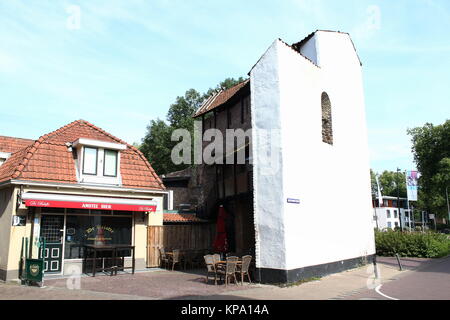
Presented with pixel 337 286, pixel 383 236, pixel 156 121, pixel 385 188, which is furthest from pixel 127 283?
pixel 385 188

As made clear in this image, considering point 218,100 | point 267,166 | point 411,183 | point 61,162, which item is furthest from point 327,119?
point 411,183

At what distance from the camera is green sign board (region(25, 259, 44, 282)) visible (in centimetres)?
1088

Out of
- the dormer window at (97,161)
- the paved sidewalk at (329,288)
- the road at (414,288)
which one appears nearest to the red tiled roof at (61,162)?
the dormer window at (97,161)

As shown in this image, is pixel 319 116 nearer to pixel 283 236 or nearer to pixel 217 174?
pixel 283 236

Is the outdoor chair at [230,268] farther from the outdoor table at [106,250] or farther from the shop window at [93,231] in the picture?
the shop window at [93,231]

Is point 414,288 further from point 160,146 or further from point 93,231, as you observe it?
point 160,146

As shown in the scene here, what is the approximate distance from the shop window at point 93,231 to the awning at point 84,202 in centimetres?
95

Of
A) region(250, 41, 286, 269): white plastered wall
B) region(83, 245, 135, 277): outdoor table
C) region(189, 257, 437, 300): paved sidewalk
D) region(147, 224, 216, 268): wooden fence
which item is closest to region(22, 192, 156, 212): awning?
region(83, 245, 135, 277): outdoor table

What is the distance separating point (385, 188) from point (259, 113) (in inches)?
3087

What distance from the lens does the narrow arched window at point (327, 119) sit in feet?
51.9

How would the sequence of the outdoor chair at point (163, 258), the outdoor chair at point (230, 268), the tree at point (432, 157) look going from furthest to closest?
the tree at point (432, 157) → the outdoor chair at point (163, 258) → the outdoor chair at point (230, 268)

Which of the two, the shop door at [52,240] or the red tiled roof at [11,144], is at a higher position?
the red tiled roof at [11,144]

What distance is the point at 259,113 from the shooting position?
43.5 feet

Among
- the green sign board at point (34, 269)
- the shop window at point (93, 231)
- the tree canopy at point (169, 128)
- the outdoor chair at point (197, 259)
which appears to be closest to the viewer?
the green sign board at point (34, 269)
